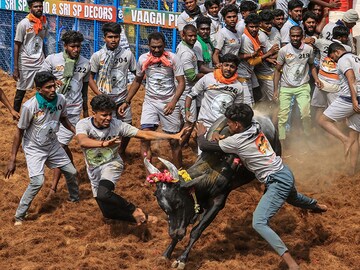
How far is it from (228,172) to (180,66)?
255 cm

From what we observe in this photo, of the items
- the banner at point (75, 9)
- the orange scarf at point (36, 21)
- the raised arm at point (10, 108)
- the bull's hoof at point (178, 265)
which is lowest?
the bull's hoof at point (178, 265)

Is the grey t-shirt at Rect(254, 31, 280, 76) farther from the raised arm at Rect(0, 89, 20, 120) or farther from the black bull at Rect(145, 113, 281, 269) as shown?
the raised arm at Rect(0, 89, 20, 120)

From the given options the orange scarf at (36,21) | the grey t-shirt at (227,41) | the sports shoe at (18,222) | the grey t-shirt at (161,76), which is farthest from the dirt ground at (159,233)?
the orange scarf at (36,21)

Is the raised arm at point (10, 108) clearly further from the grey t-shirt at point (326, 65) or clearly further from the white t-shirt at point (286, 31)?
the grey t-shirt at point (326, 65)

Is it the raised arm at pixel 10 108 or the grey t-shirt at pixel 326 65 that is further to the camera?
the grey t-shirt at pixel 326 65

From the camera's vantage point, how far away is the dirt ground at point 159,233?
26.1 ft

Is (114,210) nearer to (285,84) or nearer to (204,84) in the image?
(204,84)

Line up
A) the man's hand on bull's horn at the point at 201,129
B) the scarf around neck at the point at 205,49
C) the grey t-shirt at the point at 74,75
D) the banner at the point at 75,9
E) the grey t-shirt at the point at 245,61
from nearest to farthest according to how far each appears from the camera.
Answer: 1. the man's hand on bull's horn at the point at 201,129
2. the grey t-shirt at the point at 74,75
3. the scarf around neck at the point at 205,49
4. the grey t-shirt at the point at 245,61
5. the banner at the point at 75,9

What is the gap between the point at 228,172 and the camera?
26.8 ft

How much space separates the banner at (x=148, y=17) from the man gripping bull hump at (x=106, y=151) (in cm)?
659

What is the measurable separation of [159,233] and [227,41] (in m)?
3.64

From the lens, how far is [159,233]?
8.77m

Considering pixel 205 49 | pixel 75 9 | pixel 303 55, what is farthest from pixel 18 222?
pixel 75 9

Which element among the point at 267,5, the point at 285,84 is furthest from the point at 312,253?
the point at 267,5
